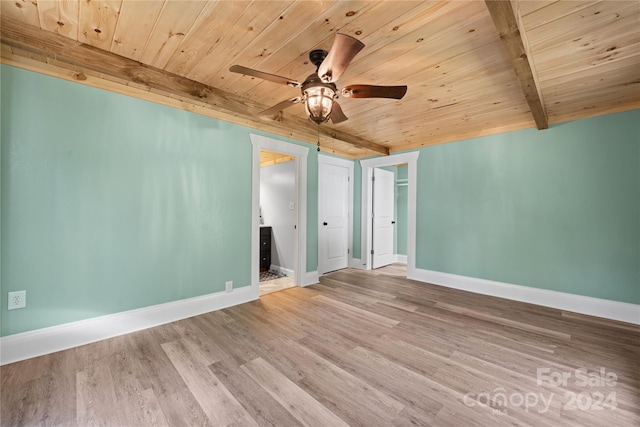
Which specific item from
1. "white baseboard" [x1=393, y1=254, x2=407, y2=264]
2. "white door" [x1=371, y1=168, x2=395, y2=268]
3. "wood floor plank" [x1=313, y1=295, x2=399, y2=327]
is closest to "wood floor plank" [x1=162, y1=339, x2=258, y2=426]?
"wood floor plank" [x1=313, y1=295, x2=399, y2=327]

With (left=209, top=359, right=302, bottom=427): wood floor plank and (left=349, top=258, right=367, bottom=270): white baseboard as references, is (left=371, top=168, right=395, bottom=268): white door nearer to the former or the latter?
(left=349, top=258, right=367, bottom=270): white baseboard

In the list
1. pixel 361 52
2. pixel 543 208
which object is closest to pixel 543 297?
pixel 543 208

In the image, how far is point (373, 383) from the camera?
1.78m

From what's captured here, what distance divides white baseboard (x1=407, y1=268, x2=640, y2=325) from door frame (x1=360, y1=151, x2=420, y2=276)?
483 millimetres

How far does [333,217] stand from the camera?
16.7ft

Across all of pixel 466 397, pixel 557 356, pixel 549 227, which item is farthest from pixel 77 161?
pixel 549 227

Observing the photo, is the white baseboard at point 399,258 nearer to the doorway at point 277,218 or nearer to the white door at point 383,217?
the white door at point 383,217

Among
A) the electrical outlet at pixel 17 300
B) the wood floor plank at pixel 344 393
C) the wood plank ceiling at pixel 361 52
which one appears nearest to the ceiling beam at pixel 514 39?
the wood plank ceiling at pixel 361 52

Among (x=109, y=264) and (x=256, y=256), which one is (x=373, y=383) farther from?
(x=109, y=264)

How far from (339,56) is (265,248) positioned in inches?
155

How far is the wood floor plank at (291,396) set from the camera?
147 cm

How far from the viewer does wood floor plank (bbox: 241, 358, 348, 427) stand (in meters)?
1.47

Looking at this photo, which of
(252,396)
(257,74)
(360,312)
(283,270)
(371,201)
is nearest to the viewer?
(252,396)

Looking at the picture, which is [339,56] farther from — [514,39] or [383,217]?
[383,217]
